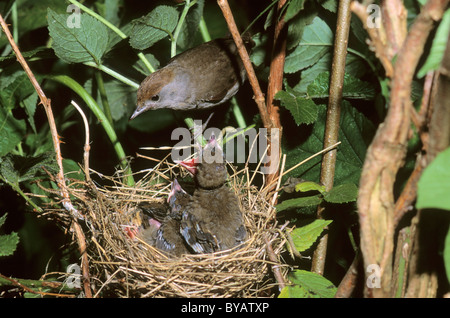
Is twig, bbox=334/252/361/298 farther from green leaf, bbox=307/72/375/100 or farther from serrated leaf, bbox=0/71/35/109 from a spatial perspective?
serrated leaf, bbox=0/71/35/109

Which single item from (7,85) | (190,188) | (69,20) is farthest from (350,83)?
(7,85)

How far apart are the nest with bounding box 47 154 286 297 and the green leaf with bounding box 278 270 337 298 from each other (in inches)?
3.7

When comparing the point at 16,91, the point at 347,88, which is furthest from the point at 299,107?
the point at 16,91

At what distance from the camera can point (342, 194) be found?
1726 millimetres

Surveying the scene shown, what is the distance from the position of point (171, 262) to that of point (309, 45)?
1.14 meters

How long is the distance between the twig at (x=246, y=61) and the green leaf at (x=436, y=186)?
0.99 meters

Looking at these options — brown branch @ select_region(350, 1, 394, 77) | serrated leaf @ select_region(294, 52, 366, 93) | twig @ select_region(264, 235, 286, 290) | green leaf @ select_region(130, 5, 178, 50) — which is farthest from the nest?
brown branch @ select_region(350, 1, 394, 77)

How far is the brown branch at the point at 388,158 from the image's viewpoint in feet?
3.22

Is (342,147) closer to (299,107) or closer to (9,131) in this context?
(299,107)

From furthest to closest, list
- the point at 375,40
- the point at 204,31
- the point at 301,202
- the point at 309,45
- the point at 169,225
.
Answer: the point at 204,31 < the point at 169,225 < the point at 309,45 < the point at 301,202 < the point at 375,40

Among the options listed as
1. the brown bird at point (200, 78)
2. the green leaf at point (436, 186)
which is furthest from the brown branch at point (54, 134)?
the green leaf at point (436, 186)

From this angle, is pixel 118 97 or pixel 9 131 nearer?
pixel 9 131

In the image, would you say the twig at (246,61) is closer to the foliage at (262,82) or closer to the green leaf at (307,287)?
the foliage at (262,82)

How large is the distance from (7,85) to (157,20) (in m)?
0.91
